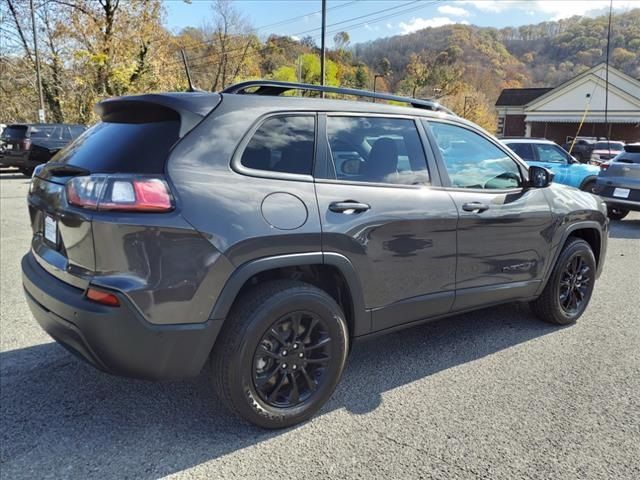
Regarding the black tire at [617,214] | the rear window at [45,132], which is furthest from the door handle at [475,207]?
the rear window at [45,132]

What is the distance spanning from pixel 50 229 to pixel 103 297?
67cm

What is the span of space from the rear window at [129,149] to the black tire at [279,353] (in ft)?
2.71

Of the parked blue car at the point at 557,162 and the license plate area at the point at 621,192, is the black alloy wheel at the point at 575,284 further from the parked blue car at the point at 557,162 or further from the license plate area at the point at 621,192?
the parked blue car at the point at 557,162

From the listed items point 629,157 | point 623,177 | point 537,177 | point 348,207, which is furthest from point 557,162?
point 348,207

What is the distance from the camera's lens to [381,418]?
9.54ft

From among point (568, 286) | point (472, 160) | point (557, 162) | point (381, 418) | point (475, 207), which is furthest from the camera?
point (557, 162)

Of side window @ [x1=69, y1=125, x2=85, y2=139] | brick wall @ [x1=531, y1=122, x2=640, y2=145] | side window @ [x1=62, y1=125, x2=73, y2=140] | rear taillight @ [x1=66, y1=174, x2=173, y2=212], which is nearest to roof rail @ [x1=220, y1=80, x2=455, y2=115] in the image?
rear taillight @ [x1=66, y1=174, x2=173, y2=212]

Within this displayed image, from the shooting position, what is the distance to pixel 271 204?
2555 millimetres

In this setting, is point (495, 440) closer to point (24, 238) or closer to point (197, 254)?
point (197, 254)

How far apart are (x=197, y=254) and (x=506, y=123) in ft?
152

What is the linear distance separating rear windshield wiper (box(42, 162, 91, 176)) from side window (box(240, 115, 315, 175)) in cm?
79

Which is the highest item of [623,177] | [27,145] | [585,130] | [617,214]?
[585,130]

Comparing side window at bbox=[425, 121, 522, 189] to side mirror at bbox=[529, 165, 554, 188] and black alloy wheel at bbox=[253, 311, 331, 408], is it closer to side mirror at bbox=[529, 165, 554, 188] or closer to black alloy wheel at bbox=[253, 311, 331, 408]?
side mirror at bbox=[529, 165, 554, 188]

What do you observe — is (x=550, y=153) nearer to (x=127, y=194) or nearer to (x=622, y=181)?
(x=622, y=181)
